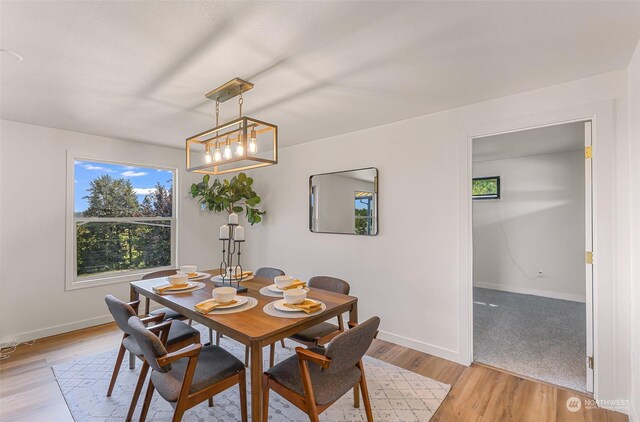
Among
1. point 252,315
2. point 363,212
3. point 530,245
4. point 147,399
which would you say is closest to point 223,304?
point 252,315

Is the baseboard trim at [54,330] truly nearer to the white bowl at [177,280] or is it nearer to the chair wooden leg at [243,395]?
the white bowl at [177,280]

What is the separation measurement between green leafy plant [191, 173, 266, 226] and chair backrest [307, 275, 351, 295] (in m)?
1.95

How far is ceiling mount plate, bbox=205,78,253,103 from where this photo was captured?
2.10 m

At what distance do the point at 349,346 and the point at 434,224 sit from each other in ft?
5.84

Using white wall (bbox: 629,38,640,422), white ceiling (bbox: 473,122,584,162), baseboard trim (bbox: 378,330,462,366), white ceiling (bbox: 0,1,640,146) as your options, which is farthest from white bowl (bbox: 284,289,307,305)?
white ceiling (bbox: 473,122,584,162)

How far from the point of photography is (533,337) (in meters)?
3.22

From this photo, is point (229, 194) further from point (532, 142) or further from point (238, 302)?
point (532, 142)

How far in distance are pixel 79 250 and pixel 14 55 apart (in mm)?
2527

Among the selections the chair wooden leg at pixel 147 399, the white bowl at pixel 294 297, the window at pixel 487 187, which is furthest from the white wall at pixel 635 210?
the window at pixel 487 187

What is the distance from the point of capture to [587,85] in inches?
84.2

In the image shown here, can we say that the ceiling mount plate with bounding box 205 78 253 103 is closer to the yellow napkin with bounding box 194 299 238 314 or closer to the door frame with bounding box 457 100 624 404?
the yellow napkin with bounding box 194 299 238 314

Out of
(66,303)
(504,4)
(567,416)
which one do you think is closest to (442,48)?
(504,4)

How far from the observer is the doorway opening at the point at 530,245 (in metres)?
3.25

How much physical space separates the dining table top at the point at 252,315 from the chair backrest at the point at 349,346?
0.93 ft
